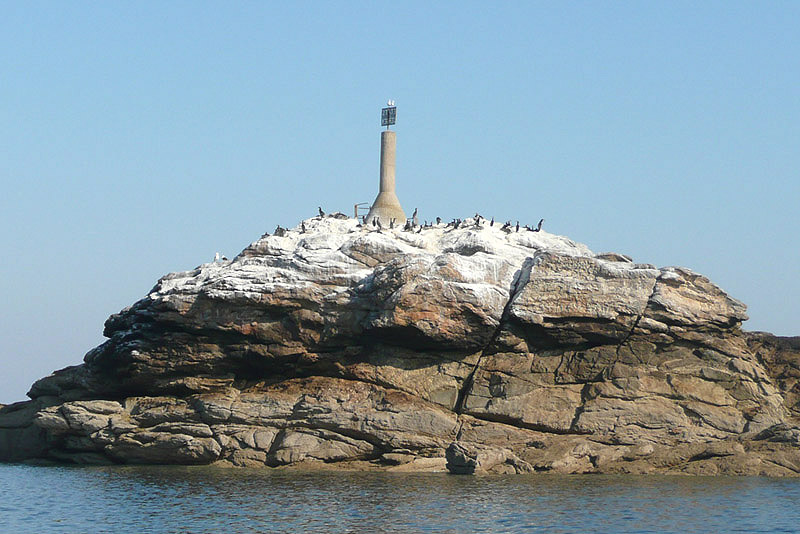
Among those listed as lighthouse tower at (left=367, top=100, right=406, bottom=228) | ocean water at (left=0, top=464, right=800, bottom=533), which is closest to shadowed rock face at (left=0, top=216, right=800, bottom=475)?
ocean water at (left=0, top=464, right=800, bottom=533)

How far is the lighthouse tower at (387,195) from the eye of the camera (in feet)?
241

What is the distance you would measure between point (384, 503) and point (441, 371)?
51.2 ft

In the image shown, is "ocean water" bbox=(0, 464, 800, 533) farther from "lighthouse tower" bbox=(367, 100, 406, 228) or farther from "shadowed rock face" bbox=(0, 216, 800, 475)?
"lighthouse tower" bbox=(367, 100, 406, 228)

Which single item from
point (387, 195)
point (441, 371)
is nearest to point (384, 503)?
point (441, 371)

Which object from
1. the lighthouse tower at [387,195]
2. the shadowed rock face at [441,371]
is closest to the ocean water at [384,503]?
the shadowed rock face at [441,371]

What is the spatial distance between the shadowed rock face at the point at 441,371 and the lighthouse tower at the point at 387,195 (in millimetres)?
11742

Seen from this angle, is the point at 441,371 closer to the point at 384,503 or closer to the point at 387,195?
the point at 384,503

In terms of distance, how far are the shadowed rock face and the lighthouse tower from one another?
1174cm

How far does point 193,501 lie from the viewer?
44969mm

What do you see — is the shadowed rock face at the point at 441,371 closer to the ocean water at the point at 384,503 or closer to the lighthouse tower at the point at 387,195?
the ocean water at the point at 384,503

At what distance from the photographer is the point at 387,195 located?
74438mm

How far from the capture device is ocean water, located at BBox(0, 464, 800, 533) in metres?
39.2

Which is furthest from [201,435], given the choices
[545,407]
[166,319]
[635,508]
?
[635,508]

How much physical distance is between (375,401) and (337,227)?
14907 millimetres
